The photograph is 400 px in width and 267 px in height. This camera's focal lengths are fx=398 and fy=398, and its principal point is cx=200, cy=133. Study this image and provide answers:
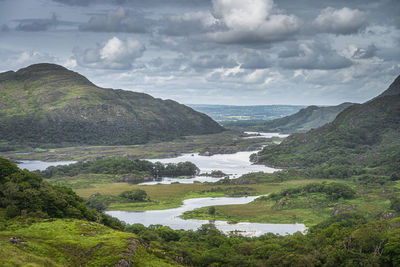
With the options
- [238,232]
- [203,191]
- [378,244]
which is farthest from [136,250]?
[203,191]

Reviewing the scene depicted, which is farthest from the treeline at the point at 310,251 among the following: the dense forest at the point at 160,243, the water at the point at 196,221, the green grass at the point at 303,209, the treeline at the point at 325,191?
the treeline at the point at 325,191

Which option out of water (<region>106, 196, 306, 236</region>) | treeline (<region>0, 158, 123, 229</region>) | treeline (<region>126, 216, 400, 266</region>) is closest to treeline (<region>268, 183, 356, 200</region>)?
water (<region>106, 196, 306, 236</region>)

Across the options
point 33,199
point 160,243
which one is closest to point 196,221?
point 160,243

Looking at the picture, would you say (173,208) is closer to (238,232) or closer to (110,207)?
(110,207)

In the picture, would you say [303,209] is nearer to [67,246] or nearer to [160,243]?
[160,243]

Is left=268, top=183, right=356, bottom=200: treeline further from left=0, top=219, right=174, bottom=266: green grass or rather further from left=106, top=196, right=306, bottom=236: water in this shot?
left=0, top=219, right=174, bottom=266: green grass

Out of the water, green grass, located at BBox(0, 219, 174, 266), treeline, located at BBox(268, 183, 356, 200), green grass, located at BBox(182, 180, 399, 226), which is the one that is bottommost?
the water
